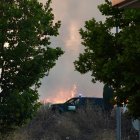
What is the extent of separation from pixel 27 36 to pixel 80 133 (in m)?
16.5

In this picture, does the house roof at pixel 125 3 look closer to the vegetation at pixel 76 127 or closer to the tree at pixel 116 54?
the tree at pixel 116 54

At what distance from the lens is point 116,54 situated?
64.3 ft

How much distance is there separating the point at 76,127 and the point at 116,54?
79.2 feet

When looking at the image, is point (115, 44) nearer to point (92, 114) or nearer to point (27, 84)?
point (27, 84)

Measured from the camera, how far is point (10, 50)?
27359mm

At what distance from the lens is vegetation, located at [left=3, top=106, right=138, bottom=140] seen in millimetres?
41250

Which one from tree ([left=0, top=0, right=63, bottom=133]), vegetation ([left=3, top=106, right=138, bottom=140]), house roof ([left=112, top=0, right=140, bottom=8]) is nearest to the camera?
house roof ([left=112, top=0, right=140, bottom=8])

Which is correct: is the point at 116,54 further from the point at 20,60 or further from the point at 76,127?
the point at 76,127

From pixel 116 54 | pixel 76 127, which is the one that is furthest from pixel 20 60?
pixel 76 127

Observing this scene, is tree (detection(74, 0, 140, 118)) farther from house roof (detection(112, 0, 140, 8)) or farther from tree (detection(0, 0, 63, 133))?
tree (detection(0, 0, 63, 133))

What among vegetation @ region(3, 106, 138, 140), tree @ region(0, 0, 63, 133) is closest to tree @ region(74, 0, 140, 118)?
tree @ region(0, 0, 63, 133)

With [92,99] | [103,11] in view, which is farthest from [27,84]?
[92,99]

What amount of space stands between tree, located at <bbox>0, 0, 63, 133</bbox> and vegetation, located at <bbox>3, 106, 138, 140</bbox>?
12.2 m

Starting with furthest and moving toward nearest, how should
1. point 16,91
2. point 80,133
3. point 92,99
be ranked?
point 92,99, point 80,133, point 16,91
